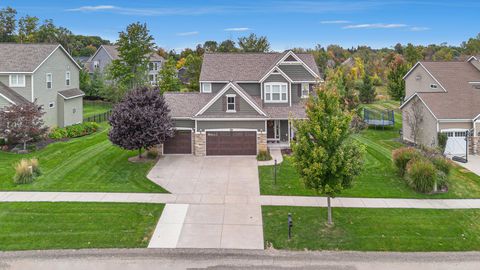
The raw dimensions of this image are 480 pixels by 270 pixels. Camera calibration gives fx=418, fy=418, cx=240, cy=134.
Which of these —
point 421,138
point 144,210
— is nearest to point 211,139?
point 144,210

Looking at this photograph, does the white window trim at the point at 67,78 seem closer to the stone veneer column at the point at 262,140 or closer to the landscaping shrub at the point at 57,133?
the landscaping shrub at the point at 57,133

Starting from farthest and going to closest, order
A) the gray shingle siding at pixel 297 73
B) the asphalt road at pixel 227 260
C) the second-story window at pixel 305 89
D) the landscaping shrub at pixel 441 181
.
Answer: the second-story window at pixel 305 89, the gray shingle siding at pixel 297 73, the landscaping shrub at pixel 441 181, the asphalt road at pixel 227 260

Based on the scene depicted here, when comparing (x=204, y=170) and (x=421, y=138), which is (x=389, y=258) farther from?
(x=421, y=138)

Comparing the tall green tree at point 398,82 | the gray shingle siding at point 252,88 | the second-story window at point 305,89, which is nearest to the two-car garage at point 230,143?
the gray shingle siding at point 252,88

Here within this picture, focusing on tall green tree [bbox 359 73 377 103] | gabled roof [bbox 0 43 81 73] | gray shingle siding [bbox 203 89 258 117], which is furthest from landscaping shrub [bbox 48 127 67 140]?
tall green tree [bbox 359 73 377 103]

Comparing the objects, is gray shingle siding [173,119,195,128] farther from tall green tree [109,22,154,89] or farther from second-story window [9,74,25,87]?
tall green tree [109,22,154,89]

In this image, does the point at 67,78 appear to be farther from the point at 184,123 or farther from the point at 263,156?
the point at 263,156

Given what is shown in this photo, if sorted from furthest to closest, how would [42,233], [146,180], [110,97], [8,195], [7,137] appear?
[110,97]
[7,137]
[146,180]
[8,195]
[42,233]
